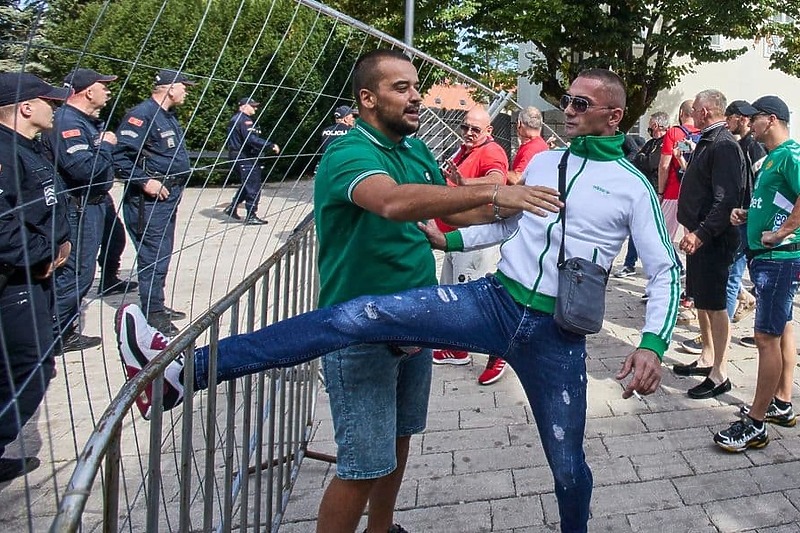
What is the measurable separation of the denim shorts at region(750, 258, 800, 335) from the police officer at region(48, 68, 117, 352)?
345 cm

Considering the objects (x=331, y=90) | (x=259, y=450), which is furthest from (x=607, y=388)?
(x=331, y=90)

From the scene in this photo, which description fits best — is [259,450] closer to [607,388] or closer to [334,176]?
[334,176]

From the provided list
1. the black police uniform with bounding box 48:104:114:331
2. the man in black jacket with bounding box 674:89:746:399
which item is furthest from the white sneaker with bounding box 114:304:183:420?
the man in black jacket with bounding box 674:89:746:399

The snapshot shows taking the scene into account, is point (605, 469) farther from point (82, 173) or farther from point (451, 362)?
point (82, 173)

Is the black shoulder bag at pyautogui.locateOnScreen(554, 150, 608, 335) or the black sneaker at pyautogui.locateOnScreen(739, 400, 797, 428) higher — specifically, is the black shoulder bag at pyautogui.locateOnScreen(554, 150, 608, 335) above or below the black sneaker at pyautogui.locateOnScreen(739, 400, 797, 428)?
above

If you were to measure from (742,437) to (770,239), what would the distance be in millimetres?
988

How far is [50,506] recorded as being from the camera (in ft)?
10.1

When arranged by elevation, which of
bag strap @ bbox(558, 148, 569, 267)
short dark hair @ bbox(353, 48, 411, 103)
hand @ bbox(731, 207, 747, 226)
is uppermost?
short dark hair @ bbox(353, 48, 411, 103)

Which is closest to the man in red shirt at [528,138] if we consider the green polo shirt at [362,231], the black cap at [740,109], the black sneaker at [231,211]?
the black cap at [740,109]

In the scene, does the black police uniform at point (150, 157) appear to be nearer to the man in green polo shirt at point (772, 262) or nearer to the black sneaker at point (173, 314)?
the black sneaker at point (173, 314)

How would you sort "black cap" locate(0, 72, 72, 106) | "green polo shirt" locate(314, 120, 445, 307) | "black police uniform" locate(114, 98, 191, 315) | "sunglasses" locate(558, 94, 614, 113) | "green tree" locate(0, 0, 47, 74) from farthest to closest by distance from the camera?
"black police uniform" locate(114, 98, 191, 315)
"black cap" locate(0, 72, 72, 106)
"sunglasses" locate(558, 94, 614, 113)
"green polo shirt" locate(314, 120, 445, 307)
"green tree" locate(0, 0, 47, 74)

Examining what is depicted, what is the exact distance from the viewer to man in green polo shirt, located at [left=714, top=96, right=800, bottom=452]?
140 inches

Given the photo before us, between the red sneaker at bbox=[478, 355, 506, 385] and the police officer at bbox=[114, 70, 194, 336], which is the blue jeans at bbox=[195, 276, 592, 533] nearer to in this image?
the red sneaker at bbox=[478, 355, 506, 385]

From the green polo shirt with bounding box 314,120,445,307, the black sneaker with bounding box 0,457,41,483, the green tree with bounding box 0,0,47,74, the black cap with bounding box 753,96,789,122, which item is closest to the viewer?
the green tree with bounding box 0,0,47,74
